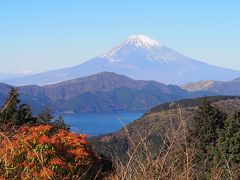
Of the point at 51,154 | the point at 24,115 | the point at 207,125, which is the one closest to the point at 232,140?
the point at 207,125

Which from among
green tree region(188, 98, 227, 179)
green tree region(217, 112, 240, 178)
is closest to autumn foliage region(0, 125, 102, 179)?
green tree region(217, 112, 240, 178)

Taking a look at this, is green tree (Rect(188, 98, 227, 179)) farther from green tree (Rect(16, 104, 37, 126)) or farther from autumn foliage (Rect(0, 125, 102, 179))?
autumn foliage (Rect(0, 125, 102, 179))


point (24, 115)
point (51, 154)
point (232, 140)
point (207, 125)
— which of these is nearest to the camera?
point (51, 154)

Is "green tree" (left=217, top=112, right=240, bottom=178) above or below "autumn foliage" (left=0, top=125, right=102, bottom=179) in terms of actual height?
below

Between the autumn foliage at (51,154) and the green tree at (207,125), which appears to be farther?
the green tree at (207,125)

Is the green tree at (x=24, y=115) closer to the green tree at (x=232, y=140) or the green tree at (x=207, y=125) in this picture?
the green tree at (x=207, y=125)

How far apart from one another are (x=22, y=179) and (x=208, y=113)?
39.4m

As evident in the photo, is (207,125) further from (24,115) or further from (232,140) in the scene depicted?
(24,115)

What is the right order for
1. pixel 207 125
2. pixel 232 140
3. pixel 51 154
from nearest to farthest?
pixel 51 154 → pixel 232 140 → pixel 207 125

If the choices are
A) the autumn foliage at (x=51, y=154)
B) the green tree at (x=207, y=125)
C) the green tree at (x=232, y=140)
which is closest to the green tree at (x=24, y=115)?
the green tree at (x=207, y=125)

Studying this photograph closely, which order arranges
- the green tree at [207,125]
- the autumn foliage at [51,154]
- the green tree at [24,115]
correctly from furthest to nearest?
the green tree at [24,115] → the green tree at [207,125] → the autumn foliage at [51,154]

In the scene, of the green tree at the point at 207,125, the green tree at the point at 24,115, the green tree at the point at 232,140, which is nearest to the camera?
the green tree at the point at 232,140

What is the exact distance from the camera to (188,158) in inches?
191

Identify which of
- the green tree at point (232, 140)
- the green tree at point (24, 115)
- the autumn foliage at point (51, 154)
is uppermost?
the autumn foliage at point (51, 154)
